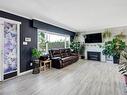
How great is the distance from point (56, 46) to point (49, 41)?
870 millimetres

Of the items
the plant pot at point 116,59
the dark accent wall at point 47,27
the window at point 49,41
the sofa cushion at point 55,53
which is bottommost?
the plant pot at point 116,59

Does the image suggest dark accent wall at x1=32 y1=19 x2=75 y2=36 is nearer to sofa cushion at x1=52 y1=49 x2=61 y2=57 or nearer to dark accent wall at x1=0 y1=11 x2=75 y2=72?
dark accent wall at x1=0 y1=11 x2=75 y2=72

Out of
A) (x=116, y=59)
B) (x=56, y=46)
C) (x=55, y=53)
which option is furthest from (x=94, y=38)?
(x=55, y=53)

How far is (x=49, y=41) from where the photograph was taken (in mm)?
5965

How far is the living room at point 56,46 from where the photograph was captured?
111 inches

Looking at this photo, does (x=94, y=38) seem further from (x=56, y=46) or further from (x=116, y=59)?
(x=56, y=46)

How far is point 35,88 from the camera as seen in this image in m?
2.75

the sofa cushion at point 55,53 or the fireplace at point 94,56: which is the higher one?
the sofa cushion at point 55,53

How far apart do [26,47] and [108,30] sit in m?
5.73

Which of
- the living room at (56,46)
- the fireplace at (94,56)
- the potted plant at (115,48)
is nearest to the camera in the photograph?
the living room at (56,46)

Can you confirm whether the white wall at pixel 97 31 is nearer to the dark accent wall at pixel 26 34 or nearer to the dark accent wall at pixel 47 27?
the dark accent wall at pixel 47 27

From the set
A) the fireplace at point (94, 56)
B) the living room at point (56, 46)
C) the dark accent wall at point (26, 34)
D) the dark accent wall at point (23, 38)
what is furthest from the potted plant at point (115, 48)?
the dark accent wall at point (23, 38)

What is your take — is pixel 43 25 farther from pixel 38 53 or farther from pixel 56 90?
pixel 56 90

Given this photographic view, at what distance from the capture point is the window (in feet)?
17.5
